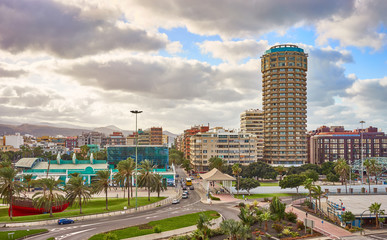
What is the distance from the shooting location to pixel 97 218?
59.3 meters

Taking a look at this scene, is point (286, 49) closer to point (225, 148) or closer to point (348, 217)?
point (225, 148)

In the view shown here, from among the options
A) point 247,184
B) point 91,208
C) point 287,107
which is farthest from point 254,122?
point 91,208

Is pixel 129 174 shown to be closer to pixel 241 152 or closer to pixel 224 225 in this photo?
pixel 224 225

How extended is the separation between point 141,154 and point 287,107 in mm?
78969

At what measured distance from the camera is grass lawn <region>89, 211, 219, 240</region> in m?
46.8

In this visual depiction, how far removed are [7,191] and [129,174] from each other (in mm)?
24139

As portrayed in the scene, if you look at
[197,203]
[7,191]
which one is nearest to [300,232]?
[197,203]

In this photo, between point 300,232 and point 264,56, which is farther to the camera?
point 264,56

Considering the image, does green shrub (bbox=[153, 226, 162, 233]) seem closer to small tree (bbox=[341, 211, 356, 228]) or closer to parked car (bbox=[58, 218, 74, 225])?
parked car (bbox=[58, 218, 74, 225])

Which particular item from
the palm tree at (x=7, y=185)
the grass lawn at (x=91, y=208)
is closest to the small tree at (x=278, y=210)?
the grass lawn at (x=91, y=208)

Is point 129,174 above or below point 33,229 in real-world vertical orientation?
above

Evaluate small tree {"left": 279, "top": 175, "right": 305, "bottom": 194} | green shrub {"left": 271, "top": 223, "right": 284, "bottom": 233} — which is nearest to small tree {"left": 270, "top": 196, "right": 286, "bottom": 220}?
green shrub {"left": 271, "top": 223, "right": 284, "bottom": 233}

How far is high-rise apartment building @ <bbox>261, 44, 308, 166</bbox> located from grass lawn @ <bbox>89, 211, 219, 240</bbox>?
112 meters

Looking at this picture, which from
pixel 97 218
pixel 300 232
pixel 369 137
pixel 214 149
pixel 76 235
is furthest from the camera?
pixel 369 137
